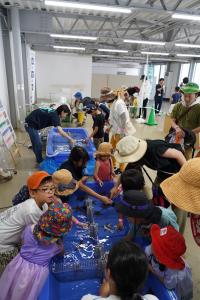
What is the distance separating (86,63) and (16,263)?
468 inches

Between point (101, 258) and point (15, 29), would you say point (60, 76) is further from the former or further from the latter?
point (101, 258)

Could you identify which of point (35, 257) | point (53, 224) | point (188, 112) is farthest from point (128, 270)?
point (188, 112)

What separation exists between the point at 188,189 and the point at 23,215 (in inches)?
46.3

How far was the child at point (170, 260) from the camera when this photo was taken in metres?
1.39

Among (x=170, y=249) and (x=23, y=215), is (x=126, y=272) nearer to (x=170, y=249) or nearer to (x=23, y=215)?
(x=170, y=249)

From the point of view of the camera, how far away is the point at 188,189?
1.27 meters

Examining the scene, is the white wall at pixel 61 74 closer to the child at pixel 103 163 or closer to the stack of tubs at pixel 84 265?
the child at pixel 103 163

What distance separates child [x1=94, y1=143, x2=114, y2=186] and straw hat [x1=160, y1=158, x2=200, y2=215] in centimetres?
170

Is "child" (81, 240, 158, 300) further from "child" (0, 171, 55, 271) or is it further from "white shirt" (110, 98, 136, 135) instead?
"white shirt" (110, 98, 136, 135)

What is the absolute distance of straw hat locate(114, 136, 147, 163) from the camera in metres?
1.95

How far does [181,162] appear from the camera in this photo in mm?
2002

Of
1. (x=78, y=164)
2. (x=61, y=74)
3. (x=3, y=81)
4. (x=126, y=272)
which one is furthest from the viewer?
(x=61, y=74)

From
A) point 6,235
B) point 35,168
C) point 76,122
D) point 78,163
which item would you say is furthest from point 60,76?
point 6,235

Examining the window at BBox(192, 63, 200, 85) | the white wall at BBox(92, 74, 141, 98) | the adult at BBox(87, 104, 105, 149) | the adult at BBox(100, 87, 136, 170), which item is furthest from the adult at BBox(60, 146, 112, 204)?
the window at BBox(192, 63, 200, 85)
